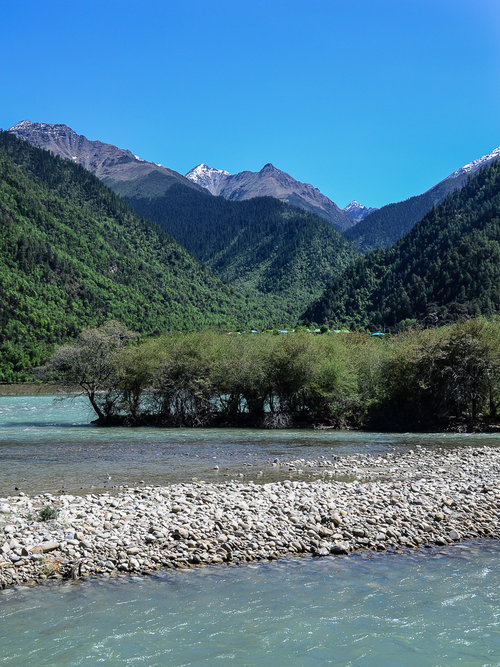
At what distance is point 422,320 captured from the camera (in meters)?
129

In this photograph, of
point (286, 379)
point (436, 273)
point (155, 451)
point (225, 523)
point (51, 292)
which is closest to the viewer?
point (225, 523)

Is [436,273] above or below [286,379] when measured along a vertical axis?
above

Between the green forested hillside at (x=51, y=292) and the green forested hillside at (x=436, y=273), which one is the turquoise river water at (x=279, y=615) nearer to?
the green forested hillside at (x=436, y=273)

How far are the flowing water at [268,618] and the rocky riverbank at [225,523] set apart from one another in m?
0.86

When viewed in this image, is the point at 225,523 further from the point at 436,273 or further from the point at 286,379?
the point at 436,273

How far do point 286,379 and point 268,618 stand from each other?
121 ft

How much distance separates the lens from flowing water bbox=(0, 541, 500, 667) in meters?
9.07

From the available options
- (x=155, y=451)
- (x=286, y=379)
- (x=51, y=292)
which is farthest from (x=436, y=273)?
(x=155, y=451)

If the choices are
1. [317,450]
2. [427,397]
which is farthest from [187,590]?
[427,397]

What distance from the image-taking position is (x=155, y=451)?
1277 inches

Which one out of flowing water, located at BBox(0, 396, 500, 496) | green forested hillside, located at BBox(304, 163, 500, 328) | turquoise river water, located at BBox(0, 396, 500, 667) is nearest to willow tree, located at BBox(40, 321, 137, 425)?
flowing water, located at BBox(0, 396, 500, 496)

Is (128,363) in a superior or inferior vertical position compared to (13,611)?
superior

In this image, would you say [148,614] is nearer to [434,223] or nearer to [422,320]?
[422,320]

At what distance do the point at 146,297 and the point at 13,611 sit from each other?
18587 cm
